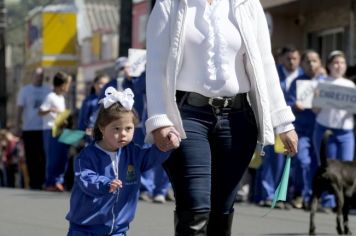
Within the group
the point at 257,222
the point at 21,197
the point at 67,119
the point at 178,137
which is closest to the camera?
the point at 178,137

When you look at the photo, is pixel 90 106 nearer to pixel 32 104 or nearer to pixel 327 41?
pixel 32 104

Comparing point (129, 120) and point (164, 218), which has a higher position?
point (129, 120)

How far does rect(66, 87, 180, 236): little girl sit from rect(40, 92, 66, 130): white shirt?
1001 centimetres

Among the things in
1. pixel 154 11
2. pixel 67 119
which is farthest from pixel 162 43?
pixel 67 119

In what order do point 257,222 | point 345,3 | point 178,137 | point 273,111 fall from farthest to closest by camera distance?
point 345,3
point 257,222
point 273,111
point 178,137

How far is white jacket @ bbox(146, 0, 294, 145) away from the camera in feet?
17.9

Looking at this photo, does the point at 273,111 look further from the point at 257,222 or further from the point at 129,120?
the point at 257,222

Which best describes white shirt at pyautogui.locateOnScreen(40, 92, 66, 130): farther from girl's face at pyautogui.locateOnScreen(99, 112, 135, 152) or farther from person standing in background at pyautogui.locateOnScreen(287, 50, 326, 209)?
girl's face at pyautogui.locateOnScreen(99, 112, 135, 152)

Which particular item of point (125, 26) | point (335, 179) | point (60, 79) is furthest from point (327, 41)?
point (335, 179)

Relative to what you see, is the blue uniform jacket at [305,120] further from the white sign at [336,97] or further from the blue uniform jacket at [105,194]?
the blue uniform jacket at [105,194]

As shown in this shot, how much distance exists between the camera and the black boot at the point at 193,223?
543 cm

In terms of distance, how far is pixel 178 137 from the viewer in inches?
211

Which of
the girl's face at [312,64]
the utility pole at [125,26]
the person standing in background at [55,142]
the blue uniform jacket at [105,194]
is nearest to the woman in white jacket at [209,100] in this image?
the blue uniform jacket at [105,194]

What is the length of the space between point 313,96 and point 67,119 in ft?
14.7
